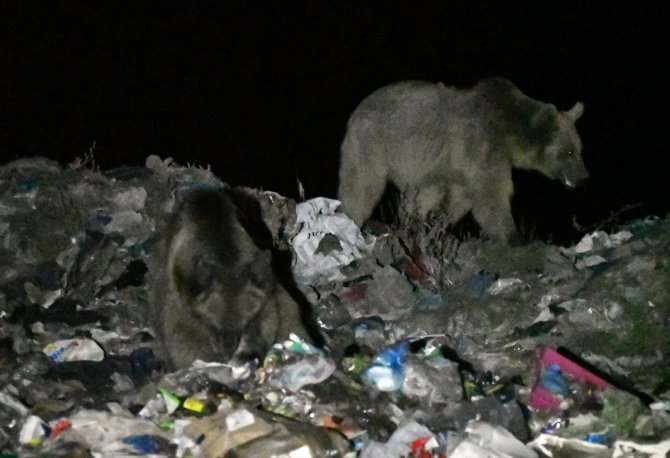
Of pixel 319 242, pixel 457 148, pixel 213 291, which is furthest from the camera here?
pixel 457 148

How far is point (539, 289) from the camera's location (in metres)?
7.70

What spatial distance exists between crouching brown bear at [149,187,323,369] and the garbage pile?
0.18m

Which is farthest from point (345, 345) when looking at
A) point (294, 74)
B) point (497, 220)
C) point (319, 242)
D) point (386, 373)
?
point (294, 74)

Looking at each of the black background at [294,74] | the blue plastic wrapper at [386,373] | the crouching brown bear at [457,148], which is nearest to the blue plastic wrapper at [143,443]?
the blue plastic wrapper at [386,373]

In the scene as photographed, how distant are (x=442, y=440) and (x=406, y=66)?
20401 millimetres

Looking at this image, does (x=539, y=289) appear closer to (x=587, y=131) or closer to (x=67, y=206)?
(x=67, y=206)

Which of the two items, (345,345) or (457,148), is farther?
(457,148)

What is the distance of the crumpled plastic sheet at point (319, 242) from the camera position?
874 centimetres

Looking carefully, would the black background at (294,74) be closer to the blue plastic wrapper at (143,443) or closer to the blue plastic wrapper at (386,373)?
the blue plastic wrapper at (386,373)

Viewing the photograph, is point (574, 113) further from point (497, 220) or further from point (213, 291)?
point (213, 291)

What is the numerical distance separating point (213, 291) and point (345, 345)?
1548mm

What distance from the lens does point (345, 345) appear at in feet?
22.9

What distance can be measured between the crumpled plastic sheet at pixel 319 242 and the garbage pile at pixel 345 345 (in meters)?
0.02

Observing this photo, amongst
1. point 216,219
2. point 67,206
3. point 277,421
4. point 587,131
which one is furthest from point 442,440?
point 587,131
